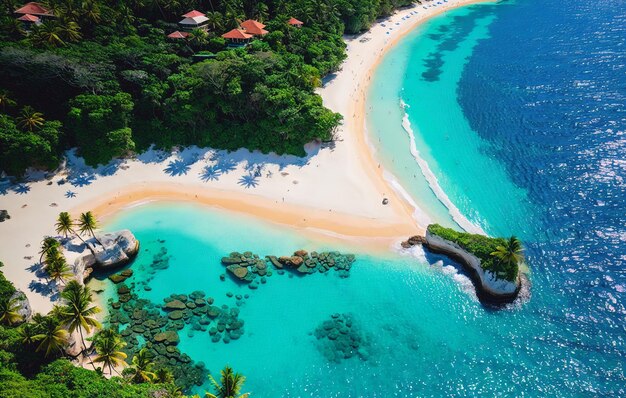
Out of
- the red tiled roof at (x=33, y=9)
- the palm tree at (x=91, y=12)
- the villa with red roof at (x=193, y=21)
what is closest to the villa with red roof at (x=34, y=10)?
the red tiled roof at (x=33, y=9)

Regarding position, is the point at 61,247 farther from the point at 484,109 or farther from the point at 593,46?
the point at 593,46

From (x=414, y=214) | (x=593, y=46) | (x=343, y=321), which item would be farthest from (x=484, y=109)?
(x=343, y=321)

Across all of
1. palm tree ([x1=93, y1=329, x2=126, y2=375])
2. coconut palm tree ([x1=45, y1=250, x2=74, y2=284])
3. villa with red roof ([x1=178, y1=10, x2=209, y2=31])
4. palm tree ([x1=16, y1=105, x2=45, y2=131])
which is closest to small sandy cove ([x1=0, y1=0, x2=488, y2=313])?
coconut palm tree ([x1=45, y1=250, x2=74, y2=284])

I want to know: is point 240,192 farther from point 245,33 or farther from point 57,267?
point 245,33

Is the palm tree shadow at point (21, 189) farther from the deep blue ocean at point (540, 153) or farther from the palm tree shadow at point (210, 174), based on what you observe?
the deep blue ocean at point (540, 153)

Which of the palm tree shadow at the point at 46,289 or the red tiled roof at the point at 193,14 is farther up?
the red tiled roof at the point at 193,14
